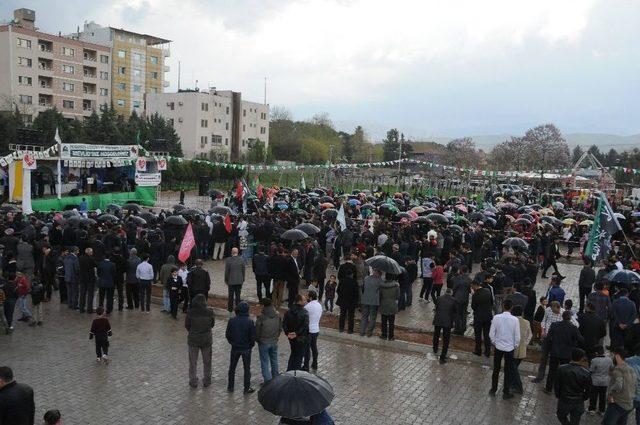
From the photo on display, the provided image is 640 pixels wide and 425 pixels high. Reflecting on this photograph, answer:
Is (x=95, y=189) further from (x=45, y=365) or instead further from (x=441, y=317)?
(x=441, y=317)

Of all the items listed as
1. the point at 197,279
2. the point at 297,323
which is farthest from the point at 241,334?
the point at 197,279

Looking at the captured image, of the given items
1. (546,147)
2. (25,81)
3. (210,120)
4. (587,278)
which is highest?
(25,81)

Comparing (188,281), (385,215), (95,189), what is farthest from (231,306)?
(95,189)

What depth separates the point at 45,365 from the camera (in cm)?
1052

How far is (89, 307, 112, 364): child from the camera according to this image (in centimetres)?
1040

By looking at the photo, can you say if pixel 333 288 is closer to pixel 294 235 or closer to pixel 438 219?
pixel 294 235

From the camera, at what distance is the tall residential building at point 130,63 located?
8031 cm

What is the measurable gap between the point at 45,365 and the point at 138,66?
79.6 m

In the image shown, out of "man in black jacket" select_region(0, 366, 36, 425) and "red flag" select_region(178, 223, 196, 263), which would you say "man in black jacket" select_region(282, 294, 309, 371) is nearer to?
"man in black jacket" select_region(0, 366, 36, 425)

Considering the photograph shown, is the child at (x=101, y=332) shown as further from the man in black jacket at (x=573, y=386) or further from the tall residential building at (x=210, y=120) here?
the tall residential building at (x=210, y=120)

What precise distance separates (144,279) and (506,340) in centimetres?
862

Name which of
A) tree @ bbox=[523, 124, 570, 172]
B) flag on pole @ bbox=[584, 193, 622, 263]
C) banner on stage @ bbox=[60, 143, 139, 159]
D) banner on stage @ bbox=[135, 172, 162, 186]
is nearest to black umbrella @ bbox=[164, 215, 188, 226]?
flag on pole @ bbox=[584, 193, 622, 263]

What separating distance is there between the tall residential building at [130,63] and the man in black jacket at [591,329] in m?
79.8

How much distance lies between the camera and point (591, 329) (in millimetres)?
9930
